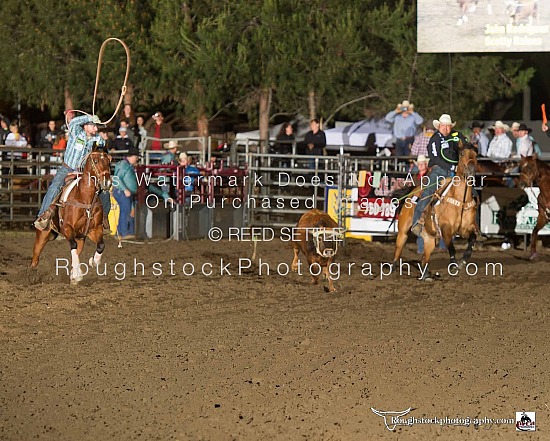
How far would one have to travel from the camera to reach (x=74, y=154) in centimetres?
1071

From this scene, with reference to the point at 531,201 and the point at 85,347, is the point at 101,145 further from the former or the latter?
the point at 531,201

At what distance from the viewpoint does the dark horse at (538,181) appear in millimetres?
13742

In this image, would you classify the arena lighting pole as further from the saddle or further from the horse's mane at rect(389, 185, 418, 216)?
the saddle

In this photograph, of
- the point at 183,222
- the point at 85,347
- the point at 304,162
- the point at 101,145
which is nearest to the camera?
the point at 85,347

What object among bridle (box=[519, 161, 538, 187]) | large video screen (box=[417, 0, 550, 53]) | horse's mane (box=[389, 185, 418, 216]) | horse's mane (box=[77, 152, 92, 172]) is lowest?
A: horse's mane (box=[389, 185, 418, 216])

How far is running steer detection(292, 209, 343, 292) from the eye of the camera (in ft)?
33.9

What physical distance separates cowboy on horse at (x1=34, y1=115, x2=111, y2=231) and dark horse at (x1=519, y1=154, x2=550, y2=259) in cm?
581

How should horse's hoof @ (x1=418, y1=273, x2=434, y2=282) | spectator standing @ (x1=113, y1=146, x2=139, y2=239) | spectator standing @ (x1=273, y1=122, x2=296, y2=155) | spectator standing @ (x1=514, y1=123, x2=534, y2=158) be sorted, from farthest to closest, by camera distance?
spectator standing @ (x1=273, y1=122, x2=296, y2=155), spectator standing @ (x1=514, y1=123, x2=534, y2=158), spectator standing @ (x1=113, y1=146, x2=139, y2=239), horse's hoof @ (x1=418, y1=273, x2=434, y2=282)

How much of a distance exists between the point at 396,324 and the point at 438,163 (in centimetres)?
401

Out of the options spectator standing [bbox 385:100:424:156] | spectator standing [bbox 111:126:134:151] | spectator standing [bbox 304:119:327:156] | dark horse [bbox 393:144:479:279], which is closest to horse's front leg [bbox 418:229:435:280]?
dark horse [bbox 393:144:479:279]

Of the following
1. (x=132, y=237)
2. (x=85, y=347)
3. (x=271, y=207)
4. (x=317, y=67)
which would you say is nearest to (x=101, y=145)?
(x=85, y=347)

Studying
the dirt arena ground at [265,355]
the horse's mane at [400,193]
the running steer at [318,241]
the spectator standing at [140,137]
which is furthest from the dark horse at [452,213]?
the spectator standing at [140,137]

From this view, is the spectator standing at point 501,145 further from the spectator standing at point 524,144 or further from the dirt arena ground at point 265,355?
the dirt arena ground at point 265,355

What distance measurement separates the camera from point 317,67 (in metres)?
21.4
